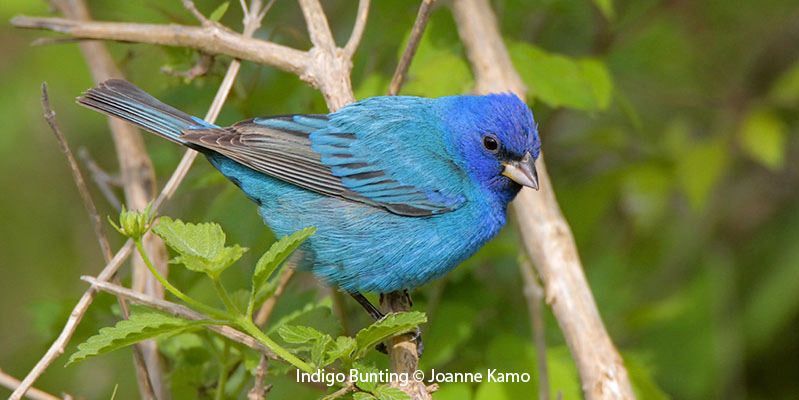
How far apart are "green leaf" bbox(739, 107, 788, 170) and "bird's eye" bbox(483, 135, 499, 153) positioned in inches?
69.5

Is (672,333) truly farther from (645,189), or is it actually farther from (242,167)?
(242,167)

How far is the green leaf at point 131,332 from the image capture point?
260 centimetres

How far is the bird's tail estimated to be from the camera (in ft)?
13.1

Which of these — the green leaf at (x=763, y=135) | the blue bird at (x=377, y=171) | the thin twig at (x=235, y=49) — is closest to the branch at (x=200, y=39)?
the thin twig at (x=235, y=49)

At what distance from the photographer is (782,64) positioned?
687 centimetres

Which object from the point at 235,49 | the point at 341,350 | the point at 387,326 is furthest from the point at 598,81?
the point at 341,350

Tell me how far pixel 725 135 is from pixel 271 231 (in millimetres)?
2934

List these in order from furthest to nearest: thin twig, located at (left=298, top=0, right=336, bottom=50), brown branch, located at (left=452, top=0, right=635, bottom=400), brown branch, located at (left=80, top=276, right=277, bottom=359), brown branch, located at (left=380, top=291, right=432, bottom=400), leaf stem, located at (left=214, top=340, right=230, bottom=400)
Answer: thin twig, located at (left=298, top=0, right=336, bottom=50), brown branch, located at (left=452, top=0, right=635, bottom=400), leaf stem, located at (left=214, top=340, right=230, bottom=400), brown branch, located at (left=380, top=291, right=432, bottom=400), brown branch, located at (left=80, top=276, right=277, bottom=359)

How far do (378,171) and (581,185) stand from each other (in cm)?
185

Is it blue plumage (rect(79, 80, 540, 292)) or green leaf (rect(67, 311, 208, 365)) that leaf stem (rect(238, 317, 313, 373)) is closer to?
green leaf (rect(67, 311, 208, 365))

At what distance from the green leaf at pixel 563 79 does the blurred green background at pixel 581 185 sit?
0.03ft

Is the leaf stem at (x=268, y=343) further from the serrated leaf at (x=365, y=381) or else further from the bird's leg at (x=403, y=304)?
the bird's leg at (x=403, y=304)

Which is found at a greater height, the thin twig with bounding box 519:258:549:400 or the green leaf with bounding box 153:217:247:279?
the thin twig with bounding box 519:258:549:400

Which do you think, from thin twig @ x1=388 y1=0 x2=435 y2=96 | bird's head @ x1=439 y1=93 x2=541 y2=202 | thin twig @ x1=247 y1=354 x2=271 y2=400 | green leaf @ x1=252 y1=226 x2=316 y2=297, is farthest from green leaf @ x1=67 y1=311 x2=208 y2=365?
bird's head @ x1=439 y1=93 x2=541 y2=202
